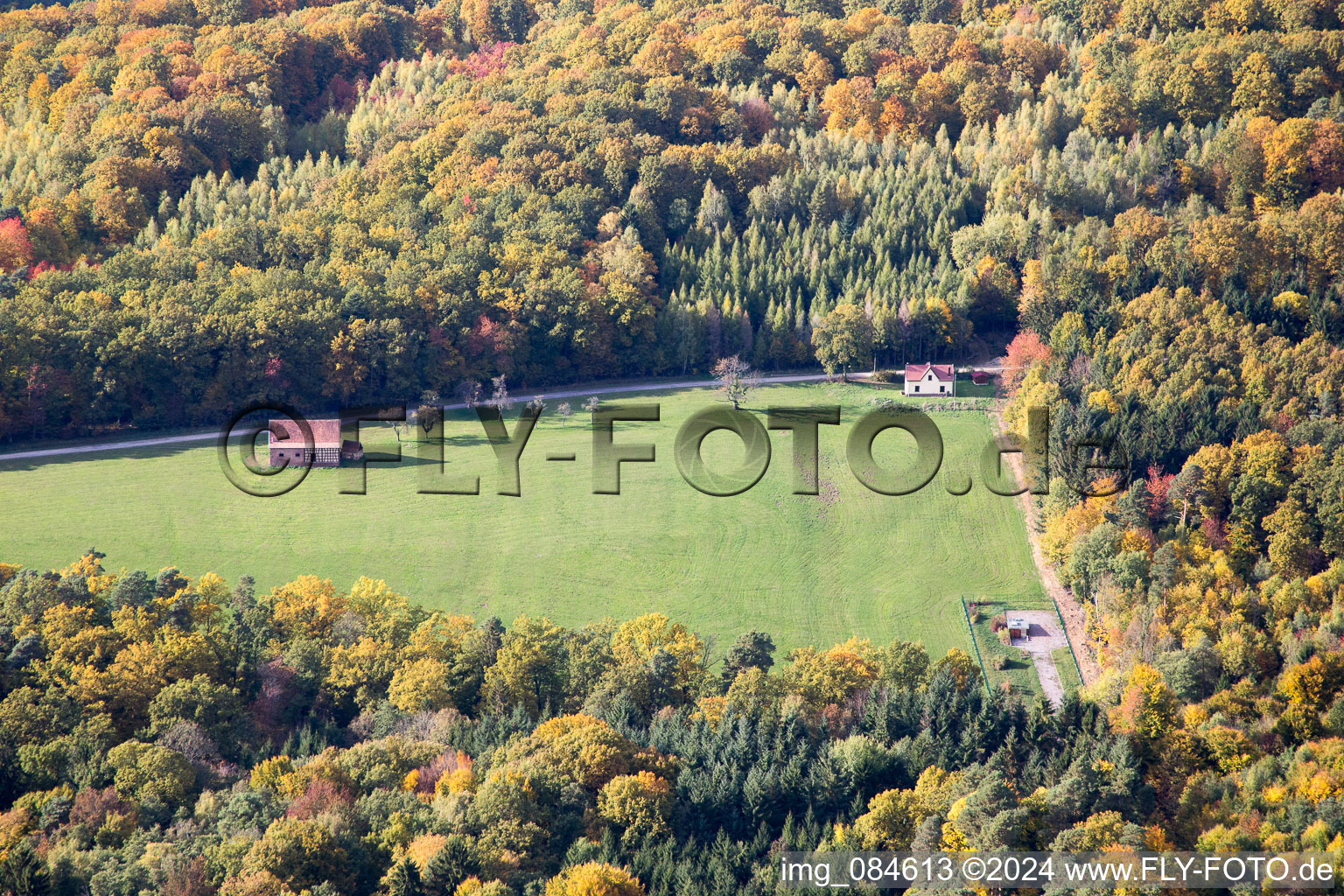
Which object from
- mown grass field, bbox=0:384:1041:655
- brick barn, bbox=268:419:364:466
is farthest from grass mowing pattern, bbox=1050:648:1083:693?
brick barn, bbox=268:419:364:466

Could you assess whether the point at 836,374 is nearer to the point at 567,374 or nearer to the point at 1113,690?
the point at 567,374

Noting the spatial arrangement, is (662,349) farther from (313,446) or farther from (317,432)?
(313,446)

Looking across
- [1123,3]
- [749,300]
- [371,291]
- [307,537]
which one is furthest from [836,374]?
[1123,3]

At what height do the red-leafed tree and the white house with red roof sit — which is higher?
the red-leafed tree

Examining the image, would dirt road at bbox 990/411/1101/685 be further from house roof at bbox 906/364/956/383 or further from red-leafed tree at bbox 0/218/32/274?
red-leafed tree at bbox 0/218/32/274

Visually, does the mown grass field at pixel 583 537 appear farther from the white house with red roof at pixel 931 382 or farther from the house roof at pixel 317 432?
the white house with red roof at pixel 931 382
